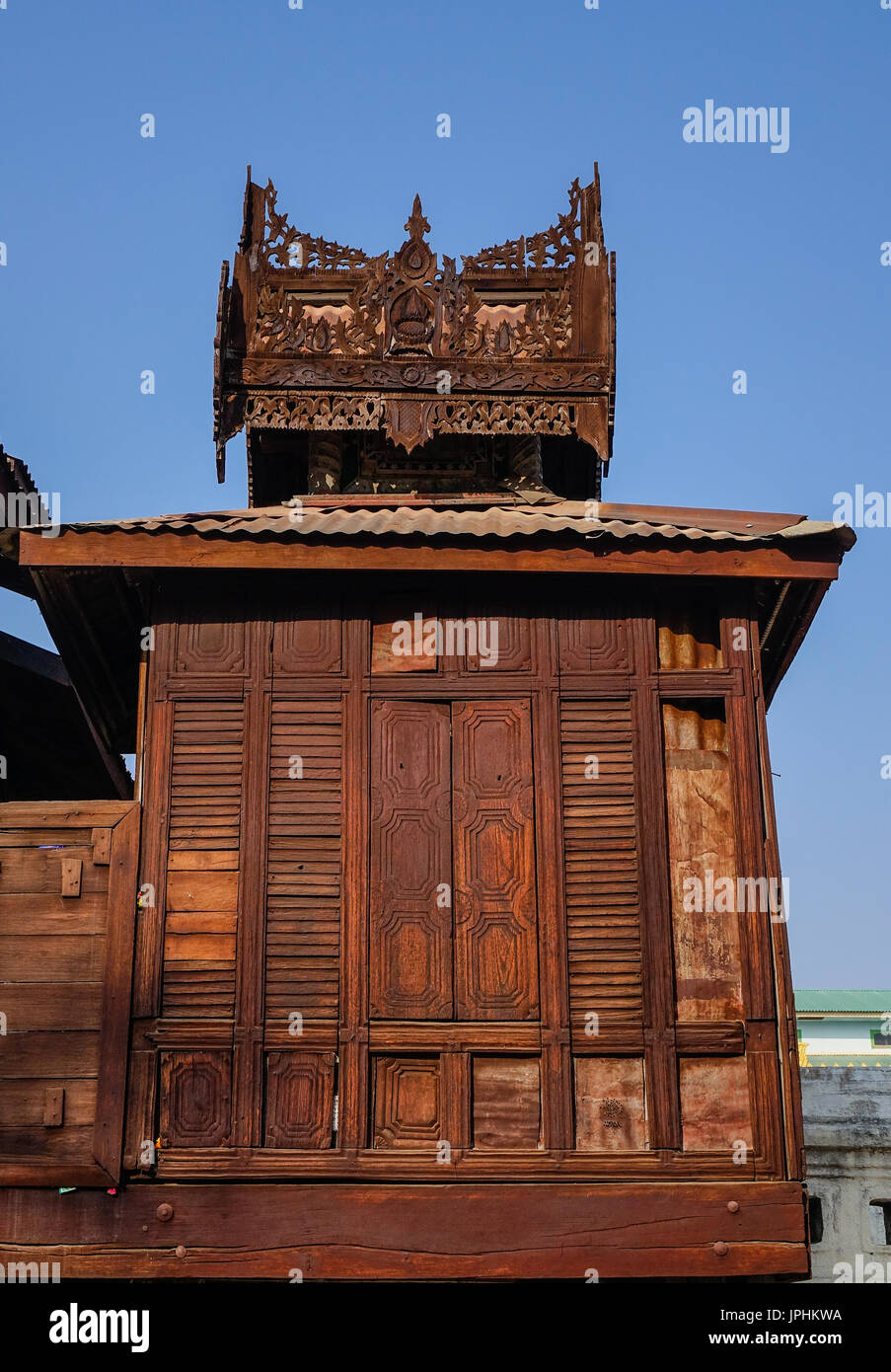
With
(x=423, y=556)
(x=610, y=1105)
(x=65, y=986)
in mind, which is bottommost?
(x=610, y=1105)

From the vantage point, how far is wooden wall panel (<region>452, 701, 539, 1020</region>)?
9.17m

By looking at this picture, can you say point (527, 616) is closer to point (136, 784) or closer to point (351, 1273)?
point (136, 784)

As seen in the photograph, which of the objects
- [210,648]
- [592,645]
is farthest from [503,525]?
[210,648]

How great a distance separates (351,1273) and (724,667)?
4678 millimetres

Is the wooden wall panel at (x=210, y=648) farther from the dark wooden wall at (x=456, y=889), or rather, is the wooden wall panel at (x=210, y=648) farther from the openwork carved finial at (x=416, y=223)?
the openwork carved finial at (x=416, y=223)

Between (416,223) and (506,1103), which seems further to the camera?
(416,223)

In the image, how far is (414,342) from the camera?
1362 centimetres

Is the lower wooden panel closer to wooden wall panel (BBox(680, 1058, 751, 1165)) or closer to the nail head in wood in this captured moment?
wooden wall panel (BBox(680, 1058, 751, 1165))

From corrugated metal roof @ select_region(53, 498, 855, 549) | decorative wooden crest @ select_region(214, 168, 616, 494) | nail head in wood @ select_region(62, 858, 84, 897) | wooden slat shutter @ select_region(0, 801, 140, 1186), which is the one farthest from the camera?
decorative wooden crest @ select_region(214, 168, 616, 494)

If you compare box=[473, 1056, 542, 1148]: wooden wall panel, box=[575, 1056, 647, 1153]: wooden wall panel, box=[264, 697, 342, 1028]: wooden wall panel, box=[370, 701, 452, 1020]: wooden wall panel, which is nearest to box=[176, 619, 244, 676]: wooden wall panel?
box=[264, 697, 342, 1028]: wooden wall panel

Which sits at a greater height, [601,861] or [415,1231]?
[601,861]

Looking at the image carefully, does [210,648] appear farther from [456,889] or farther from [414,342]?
[414,342]

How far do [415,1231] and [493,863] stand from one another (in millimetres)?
2357

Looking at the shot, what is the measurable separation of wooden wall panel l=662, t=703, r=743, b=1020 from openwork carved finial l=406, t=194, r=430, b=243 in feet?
21.2
